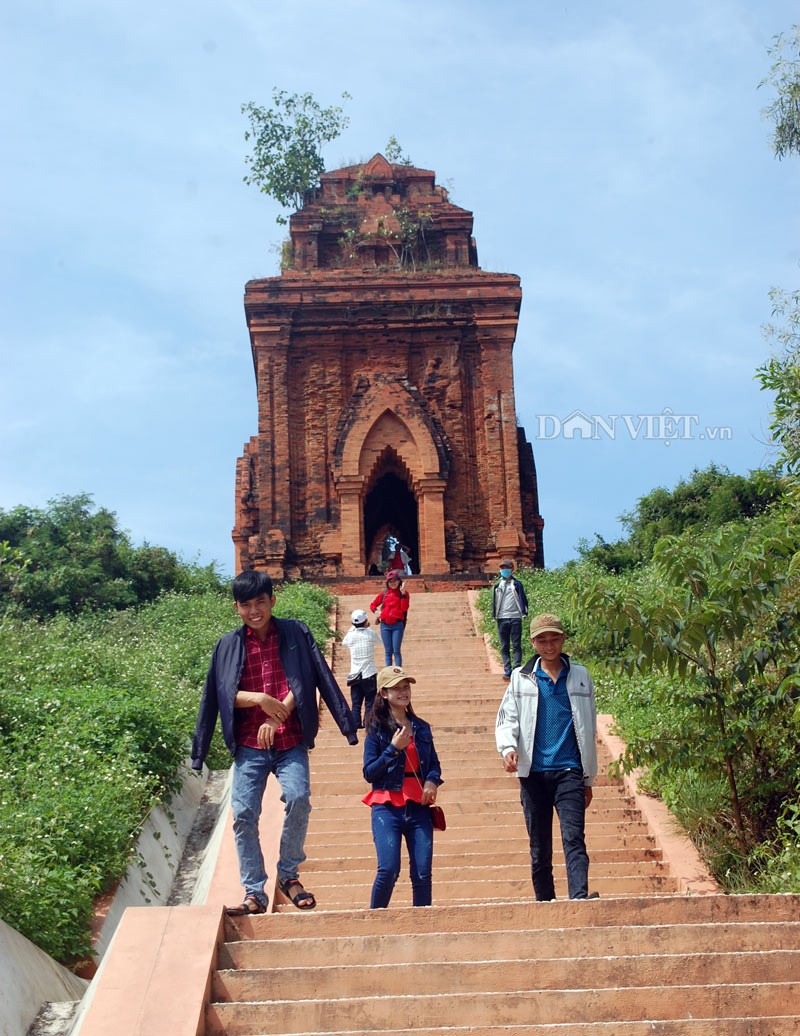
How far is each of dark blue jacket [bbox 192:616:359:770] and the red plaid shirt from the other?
0.10ft

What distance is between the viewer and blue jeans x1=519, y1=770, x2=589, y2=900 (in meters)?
5.82

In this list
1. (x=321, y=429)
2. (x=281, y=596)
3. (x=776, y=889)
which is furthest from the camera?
(x=321, y=429)

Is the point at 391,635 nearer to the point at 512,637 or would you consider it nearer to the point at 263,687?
the point at 512,637

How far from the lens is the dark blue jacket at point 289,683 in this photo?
5637 millimetres

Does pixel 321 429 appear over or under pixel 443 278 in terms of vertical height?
under

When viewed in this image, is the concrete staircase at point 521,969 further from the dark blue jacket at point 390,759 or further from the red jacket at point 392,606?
the red jacket at point 392,606

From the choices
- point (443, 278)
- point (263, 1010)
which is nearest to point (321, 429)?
point (443, 278)

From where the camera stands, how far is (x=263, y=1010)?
474 centimetres

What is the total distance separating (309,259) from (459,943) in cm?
2069

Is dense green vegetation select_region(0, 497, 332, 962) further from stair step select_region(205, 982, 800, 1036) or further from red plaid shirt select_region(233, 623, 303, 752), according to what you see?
stair step select_region(205, 982, 800, 1036)

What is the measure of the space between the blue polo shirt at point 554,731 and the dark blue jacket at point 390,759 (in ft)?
1.66

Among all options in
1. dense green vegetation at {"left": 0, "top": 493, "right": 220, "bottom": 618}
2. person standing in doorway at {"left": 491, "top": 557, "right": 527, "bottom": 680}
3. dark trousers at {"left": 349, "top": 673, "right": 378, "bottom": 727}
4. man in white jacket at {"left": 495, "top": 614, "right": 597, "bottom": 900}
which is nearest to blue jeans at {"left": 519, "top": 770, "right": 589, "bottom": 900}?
man in white jacket at {"left": 495, "top": 614, "right": 597, "bottom": 900}

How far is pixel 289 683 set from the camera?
5688mm

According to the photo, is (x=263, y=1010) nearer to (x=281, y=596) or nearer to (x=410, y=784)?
(x=410, y=784)
